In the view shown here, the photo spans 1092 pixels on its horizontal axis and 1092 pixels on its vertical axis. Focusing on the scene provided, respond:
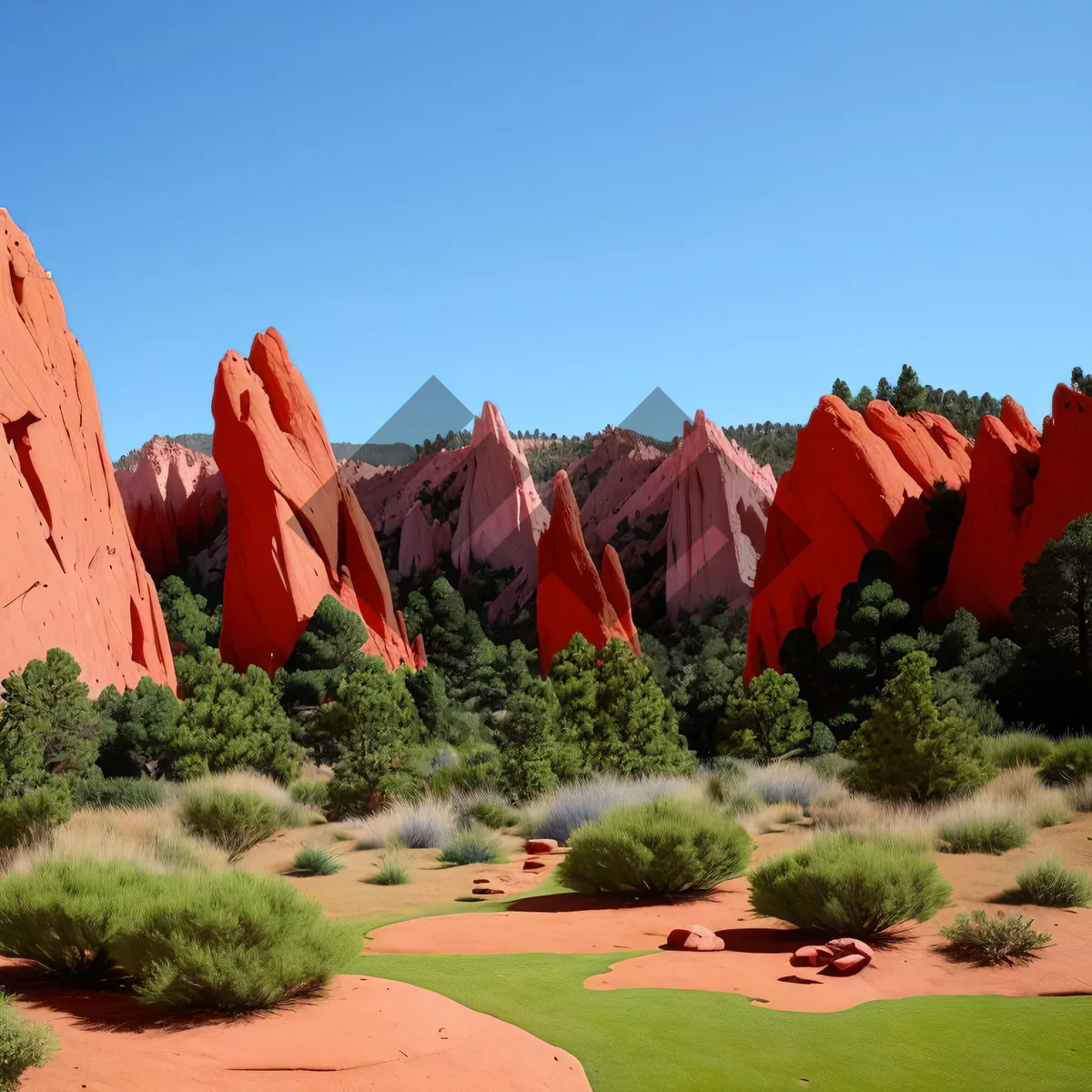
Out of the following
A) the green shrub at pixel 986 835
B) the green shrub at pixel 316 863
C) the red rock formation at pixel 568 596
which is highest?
the red rock formation at pixel 568 596

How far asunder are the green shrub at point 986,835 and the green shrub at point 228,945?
7817mm

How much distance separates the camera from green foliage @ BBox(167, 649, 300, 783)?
1991 cm

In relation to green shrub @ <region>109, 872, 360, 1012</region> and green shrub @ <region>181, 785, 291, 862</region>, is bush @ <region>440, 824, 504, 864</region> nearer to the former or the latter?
green shrub @ <region>181, 785, 291, 862</region>

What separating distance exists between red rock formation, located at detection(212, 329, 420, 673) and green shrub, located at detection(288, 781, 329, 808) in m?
10.5

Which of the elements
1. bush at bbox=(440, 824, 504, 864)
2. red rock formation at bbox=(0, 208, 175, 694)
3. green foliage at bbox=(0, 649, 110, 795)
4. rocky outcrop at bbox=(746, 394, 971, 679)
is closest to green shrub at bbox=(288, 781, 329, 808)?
green foliage at bbox=(0, 649, 110, 795)

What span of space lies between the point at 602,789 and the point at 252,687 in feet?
28.0

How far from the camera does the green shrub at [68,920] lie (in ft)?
21.7

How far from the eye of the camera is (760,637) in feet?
116

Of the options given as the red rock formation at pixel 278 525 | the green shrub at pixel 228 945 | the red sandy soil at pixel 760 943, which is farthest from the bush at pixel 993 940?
the red rock formation at pixel 278 525

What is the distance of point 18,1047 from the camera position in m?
4.57

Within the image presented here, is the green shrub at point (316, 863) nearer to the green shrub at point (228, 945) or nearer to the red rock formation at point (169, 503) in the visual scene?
the green shrub at point (228, 945)

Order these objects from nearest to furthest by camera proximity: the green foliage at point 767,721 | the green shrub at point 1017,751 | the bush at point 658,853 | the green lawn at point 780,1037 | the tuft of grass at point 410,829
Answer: the green lawn at point 780,1037
the bush at point 658,853
the tuft of grass at point 410,829
the green shrub at point 1017,751
the green foliage at point 767,721

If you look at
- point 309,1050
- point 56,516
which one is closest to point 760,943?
point 309,1050

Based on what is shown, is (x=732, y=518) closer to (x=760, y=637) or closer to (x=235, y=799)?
(x=760, y=637)
